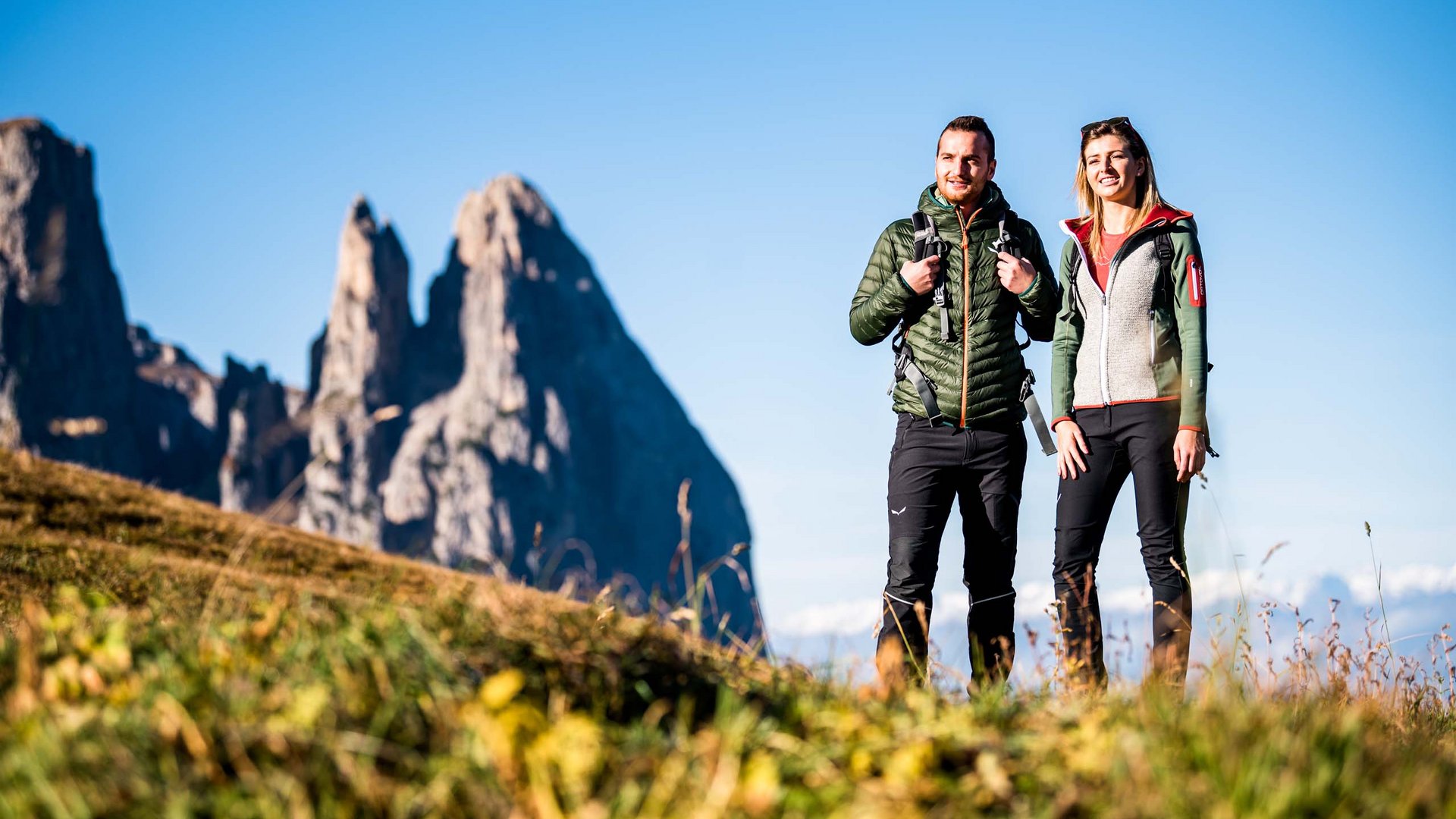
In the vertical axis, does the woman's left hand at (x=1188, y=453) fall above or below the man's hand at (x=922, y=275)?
below

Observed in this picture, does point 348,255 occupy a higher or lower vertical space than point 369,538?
higher

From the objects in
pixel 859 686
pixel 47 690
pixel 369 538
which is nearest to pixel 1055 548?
pixel 859 686

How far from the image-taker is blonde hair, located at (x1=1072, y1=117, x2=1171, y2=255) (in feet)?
18.1

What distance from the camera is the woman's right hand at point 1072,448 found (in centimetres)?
536

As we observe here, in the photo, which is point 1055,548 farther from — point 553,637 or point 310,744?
point 310,744

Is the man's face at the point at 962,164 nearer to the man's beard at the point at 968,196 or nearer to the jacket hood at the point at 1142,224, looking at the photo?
the man's beard at the point at 968,196

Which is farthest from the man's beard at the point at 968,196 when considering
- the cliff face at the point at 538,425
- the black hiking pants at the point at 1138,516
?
the cliff face at the point at 538,425

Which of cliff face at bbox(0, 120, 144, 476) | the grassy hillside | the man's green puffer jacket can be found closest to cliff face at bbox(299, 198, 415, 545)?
cliff face at bbox(0, 120, 144, 476)

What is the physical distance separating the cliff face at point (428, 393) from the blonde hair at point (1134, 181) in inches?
4056

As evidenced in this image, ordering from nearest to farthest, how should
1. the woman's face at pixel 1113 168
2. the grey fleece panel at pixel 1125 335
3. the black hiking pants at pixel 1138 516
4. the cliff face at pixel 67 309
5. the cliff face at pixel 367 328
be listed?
the black hiking pants at pixel 1138 516, the grey fleece panel at pixel 1125 335, the woman's face at pixel 1113 168, the cliff face at pixel 67 309, the cliff face at pixel 367 328

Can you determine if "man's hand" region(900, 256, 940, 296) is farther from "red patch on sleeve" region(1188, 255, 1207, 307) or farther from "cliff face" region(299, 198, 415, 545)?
"cliff face" region(299, 198, 415, 545)

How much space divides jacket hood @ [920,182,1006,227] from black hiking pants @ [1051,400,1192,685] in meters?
1.05

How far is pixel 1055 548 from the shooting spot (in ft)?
17.7

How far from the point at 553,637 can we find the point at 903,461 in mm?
2948
